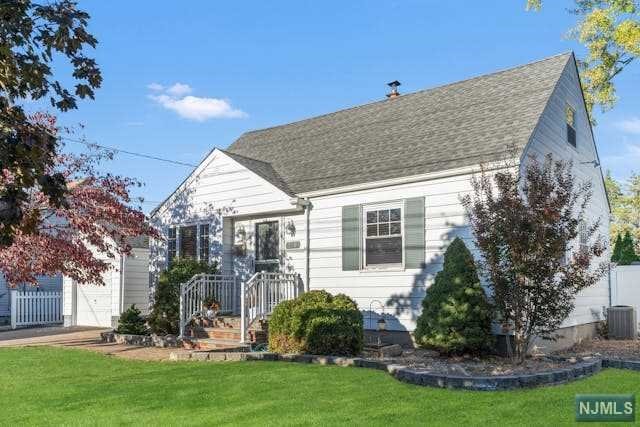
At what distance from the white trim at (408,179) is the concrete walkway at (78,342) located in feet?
15.2

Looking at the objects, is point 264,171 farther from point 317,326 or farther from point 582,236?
point 582,236

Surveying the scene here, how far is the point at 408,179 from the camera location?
11.9 metres

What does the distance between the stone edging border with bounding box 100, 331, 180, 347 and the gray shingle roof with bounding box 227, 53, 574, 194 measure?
441cm

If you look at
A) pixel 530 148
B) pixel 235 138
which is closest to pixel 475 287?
pixel 530 148

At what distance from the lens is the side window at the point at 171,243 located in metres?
16.3

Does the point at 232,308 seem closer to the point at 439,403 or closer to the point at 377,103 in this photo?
the point at 377,103

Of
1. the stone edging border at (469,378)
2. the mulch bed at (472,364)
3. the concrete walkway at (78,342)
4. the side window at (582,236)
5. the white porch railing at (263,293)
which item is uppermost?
the side window at (582,236)

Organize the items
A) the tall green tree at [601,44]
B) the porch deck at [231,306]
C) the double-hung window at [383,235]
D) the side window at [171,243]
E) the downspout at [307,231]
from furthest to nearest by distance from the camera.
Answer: the tall green tree at [601,44] < the side window at [171,243] < the downspout at [307,231] < the porch deck at [231,306] < the double-hung window at [383,235]

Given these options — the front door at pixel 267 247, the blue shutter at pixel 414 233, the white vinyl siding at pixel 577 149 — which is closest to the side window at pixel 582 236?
the white vinyl siding at pixel 577 149

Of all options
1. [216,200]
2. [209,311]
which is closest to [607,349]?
[209,311]

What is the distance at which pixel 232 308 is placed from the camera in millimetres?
14508

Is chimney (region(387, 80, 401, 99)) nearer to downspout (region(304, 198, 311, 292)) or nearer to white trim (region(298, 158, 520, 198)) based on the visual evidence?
white trim (region(298, 158, 520, 198))

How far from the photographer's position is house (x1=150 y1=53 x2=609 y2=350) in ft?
38.3

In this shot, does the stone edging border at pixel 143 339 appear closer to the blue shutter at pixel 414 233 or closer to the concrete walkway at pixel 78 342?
the concrete walkway at pixel 78 342
